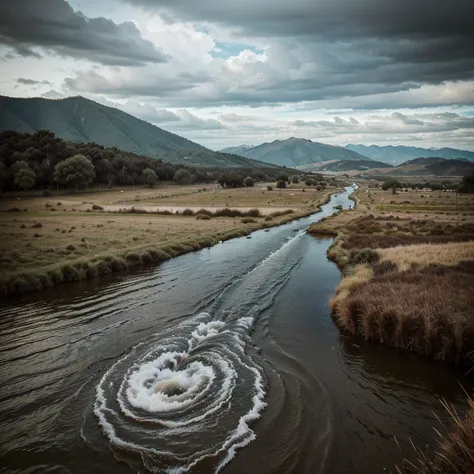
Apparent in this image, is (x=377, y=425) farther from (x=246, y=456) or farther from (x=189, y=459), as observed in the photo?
(x=189, y=459)

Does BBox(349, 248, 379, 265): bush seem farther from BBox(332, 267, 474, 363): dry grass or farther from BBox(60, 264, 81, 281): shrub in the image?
BBox(60, 264, 81, 281): shrub

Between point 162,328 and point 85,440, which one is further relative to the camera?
point 162,328

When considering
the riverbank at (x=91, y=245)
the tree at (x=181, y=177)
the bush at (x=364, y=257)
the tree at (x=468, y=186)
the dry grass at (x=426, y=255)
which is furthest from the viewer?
the tree at (x=181, y=177)

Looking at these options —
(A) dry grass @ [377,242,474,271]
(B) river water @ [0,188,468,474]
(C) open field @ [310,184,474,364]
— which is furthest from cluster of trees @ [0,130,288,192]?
(C) open field @ [310,184,474,364]

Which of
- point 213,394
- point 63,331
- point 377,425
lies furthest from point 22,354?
point 377,425

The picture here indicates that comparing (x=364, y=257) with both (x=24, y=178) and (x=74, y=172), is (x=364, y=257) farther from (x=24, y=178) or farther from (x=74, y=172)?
(x=74, y=172)

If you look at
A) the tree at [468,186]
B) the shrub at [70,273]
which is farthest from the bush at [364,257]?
the tree at [468,186]

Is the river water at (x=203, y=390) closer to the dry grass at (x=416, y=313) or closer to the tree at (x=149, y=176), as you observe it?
the dry grass at (x=416, y=313)
